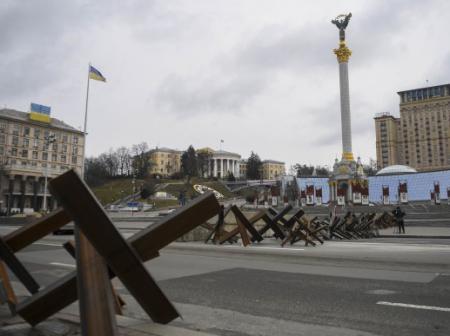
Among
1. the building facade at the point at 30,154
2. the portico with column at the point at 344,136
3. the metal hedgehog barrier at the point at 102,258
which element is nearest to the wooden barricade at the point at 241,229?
the metal hedgehog barrier at the point at 102,258

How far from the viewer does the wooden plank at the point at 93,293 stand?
2779 mm

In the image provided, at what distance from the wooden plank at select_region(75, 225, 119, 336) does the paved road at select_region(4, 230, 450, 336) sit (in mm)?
1907

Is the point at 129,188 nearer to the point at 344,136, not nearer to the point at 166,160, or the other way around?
the point at 166,160

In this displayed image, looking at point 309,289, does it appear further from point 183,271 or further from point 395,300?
point 183,271

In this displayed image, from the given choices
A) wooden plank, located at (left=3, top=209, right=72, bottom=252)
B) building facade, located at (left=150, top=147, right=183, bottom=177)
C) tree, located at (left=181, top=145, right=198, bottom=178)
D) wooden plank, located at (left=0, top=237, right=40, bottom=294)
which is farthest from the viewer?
building facade, located at (left=150, top=147, right=183, bottom=177)

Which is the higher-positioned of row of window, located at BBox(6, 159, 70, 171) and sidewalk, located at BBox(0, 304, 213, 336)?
row of window, located at BBox(6, 159, 70, 171)

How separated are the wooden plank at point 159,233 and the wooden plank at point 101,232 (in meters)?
0.13

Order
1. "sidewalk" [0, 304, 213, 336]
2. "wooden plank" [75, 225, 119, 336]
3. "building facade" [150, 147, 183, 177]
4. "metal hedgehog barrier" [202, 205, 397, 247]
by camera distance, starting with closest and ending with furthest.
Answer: "wooden plank" [75, 225, 119, 336]
"sidewalk" [0, 304, 213, 336]
"metal hedgehog barrier" [202, 205, 397, 247]
"building facade" [150, 147, 183, 177]

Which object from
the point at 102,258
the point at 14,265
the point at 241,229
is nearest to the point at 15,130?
the point at 241,229

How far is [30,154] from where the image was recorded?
11219 centimetres

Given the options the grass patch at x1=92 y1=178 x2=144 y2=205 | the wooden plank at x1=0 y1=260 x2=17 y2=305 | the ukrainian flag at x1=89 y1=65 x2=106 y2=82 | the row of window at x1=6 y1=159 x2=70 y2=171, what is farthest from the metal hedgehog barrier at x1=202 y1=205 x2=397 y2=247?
the grass patch at x1=92 y1=178 x2=144 y2=205

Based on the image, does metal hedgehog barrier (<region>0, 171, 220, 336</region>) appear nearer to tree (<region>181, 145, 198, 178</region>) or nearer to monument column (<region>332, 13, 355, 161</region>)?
monument column (<region>332, 13, 355, 161</region>)

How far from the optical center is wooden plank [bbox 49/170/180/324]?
2.87 metres

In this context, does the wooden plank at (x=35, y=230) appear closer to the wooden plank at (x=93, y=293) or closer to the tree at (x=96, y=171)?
the wooden plank at (x=93, y=293)
